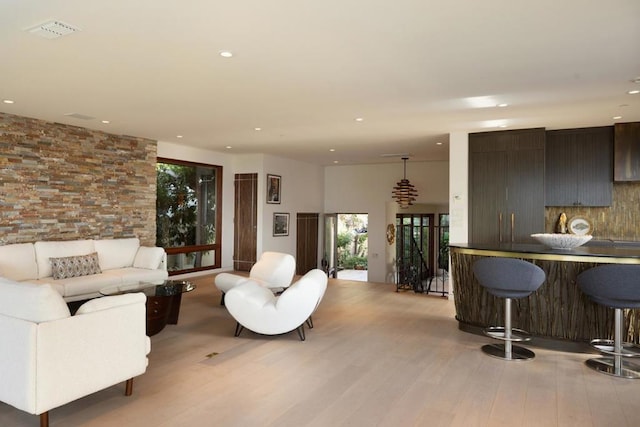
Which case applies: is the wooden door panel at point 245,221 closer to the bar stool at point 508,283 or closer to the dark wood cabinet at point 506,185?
the dark wood cabinet at point 506,185

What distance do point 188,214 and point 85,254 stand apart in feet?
9.50

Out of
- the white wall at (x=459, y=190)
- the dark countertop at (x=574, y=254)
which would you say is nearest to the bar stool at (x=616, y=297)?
the dark countertop at (x=574, y=254)

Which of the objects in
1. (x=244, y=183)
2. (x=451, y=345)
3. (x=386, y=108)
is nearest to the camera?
(x=451, y=345)

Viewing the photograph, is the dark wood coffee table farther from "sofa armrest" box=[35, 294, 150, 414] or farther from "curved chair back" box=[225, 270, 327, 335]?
"sofa armrest" box=[35, 294, 150, 414]

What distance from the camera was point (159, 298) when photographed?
503 centimetres

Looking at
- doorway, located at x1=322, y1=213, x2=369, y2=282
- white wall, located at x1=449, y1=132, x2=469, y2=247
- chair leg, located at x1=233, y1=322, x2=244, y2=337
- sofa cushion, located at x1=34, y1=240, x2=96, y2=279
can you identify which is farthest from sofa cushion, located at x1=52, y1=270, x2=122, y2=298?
doorway, located at x1=322, y1=213, x2=369, y2=282

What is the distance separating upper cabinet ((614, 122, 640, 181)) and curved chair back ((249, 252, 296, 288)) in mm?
5101

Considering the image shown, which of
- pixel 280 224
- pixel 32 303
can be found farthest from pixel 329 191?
pixel 32 303

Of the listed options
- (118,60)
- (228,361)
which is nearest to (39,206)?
(118,60)

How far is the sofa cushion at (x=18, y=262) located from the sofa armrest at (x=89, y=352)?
365 centimetres

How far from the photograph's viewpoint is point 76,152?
23.5ft

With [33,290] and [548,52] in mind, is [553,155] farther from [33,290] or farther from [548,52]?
[33,290]

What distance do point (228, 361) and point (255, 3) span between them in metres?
3.19

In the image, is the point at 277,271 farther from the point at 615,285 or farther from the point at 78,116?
the point at 615,285
